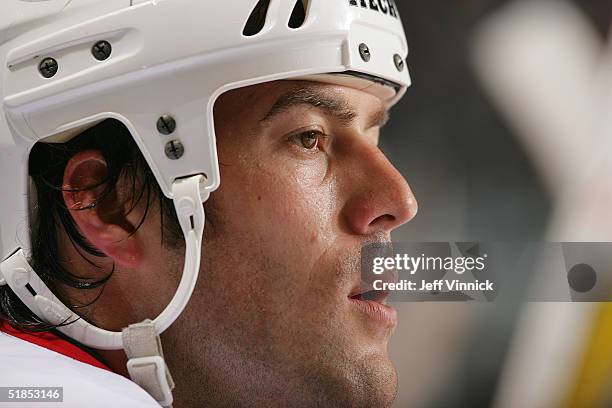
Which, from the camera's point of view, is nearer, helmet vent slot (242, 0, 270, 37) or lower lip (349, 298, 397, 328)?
helmet vent slot (242, 0, 270, 37)

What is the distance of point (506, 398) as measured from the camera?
162 cm

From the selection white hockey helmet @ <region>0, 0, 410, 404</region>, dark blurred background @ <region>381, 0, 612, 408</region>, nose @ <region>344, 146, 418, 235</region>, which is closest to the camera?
white hockey helmet @ <region>0, 0, 410, 404</region>

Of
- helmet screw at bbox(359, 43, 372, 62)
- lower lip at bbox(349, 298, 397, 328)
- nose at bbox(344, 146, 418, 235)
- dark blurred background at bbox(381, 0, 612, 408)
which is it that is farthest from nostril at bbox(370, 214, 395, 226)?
dark blurred background at bbox(381, 0, 612, 408)

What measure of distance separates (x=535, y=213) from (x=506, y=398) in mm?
337

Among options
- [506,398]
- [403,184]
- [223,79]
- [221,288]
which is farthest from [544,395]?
[223,79]

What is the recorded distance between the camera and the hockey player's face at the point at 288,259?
3.88 ft

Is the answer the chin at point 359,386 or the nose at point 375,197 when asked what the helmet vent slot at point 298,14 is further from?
the chin at point 359,386

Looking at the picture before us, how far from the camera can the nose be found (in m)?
1.21

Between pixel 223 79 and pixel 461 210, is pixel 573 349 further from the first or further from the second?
pixel 223 79

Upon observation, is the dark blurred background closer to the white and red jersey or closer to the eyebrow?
the eyebrow

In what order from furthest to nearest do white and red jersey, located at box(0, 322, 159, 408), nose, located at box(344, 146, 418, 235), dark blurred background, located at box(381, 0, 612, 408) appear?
1. dark blurred background, located at box(381, 0, 612, 408)
2. nose, located at box(344, 146, 418, 235)
3. white and red jersey, located at box(0, 322, 159, 408)

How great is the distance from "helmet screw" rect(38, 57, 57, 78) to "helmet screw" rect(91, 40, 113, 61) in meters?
0.06

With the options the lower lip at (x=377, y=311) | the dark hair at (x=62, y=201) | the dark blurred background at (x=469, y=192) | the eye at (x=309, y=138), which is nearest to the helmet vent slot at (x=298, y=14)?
the eye at (x=309, y=138)

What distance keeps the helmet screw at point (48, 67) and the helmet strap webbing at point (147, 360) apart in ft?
1.08
